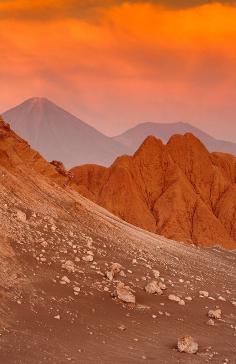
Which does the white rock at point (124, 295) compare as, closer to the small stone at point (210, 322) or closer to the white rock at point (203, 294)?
the small stone at point (210, 322)

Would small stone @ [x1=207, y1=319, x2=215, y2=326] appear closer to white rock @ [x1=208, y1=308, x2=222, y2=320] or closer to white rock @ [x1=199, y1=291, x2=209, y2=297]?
white rock @ [x1=208, y1=308, x2=222, y2=320]

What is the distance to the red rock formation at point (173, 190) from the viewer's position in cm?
7788

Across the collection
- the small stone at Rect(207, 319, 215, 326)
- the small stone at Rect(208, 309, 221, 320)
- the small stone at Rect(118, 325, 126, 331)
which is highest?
the small stone at Rect(208, 309, 221, 320)

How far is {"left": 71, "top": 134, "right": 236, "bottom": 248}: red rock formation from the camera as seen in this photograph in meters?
77.9

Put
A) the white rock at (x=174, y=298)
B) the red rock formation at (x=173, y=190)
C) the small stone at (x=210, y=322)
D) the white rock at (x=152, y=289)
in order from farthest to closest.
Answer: the red rock formation at (x=173, y=190)
the white rock at (x=152, y=289)
the white rock at (x=174, y=298)
the small stone at (x=210, y=322)

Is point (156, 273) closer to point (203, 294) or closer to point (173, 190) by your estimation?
point (203, 294)

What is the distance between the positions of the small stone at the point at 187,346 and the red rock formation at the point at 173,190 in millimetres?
55333

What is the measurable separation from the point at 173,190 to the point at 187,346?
66823 mm

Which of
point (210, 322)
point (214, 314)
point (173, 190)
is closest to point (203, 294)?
point (214, 314)

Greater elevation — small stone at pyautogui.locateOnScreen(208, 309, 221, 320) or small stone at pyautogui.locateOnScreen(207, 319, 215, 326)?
small stone at pyautogui.locateOnScreen(208, 309, 221, 320)

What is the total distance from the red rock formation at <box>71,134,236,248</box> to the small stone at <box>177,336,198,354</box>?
55333mm

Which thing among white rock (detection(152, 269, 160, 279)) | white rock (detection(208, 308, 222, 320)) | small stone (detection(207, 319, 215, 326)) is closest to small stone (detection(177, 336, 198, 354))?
small stone (detection(207, 319, 215, 326))

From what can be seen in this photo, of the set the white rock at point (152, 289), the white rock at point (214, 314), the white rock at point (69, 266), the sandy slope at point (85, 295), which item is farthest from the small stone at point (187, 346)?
the white rock at point (69, 266)

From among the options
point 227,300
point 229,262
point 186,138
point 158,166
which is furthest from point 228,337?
point 186,138
